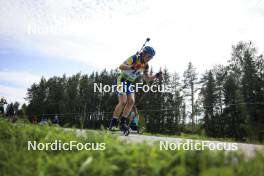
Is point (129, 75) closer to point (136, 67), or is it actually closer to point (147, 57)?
point (136, 67)

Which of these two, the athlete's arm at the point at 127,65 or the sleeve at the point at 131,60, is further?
the sleeve at the point at 131,60

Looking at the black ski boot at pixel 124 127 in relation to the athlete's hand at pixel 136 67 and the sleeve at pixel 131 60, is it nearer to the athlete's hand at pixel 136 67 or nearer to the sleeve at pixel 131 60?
the athlete's hand at pixel 136 67

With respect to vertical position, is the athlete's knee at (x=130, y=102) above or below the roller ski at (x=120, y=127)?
above

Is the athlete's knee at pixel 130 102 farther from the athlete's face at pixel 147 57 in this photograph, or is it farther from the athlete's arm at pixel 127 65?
the athlete's face at pixel 147 57

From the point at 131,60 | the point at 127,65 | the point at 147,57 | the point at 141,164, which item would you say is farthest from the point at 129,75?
the point at 141,164

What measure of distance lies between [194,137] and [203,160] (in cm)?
101

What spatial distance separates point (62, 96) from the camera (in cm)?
8206

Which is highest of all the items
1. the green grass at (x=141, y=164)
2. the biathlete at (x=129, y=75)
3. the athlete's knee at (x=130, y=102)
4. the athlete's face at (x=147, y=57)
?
the athlete's face at (x=147, y=57)

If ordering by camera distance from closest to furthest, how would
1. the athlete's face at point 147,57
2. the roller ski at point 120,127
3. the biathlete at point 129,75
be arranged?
the roller ski at point 120,127 → the biathlete at point 129,75 → the athlete's face at point 147,57

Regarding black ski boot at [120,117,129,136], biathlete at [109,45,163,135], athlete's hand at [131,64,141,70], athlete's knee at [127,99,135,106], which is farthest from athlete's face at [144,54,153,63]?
black ski boot at [120,117,129,136]

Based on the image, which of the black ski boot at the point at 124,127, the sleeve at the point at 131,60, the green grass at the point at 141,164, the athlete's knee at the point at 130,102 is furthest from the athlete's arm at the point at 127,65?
the green grass at the point at 141,164

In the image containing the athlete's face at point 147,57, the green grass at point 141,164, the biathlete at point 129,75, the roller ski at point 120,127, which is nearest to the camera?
the green grass at point 141,164

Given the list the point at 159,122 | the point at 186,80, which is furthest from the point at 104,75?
the point at 159,122

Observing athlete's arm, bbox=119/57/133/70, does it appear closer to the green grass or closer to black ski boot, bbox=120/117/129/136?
black ski boot, bbox=120/117/129/136
